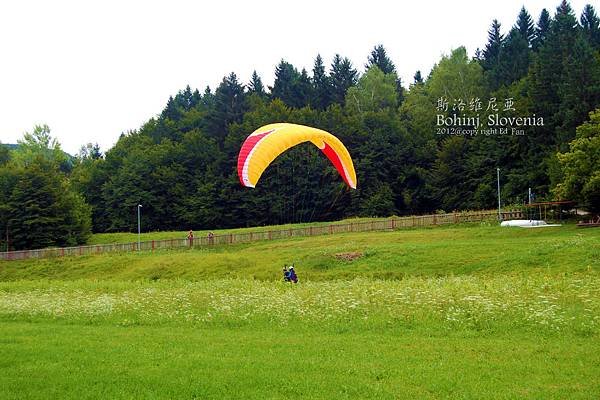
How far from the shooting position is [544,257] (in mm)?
29719

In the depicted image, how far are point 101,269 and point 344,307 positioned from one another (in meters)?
33.1

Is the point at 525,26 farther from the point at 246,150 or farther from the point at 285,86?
the point at 246,150

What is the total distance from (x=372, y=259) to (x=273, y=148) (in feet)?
29.2

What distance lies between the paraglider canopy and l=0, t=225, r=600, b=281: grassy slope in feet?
16.8

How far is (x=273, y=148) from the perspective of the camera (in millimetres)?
32031

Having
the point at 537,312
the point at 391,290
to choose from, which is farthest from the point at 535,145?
the point at 537,312

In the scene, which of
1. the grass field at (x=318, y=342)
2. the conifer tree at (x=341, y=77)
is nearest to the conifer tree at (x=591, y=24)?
the conifer tree at (x=341, y=77)

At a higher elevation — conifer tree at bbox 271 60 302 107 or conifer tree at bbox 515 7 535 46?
conifer tree at bbox 515 7 535 46

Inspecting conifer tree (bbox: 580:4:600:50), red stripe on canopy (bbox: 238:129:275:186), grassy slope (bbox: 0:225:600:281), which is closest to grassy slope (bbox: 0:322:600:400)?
grassy slope (bbox: 0:225:600:281)

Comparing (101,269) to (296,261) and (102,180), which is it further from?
(102,180)

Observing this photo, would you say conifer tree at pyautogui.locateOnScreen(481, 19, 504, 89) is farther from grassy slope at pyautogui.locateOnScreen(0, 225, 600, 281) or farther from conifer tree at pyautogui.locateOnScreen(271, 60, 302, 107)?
grassy slope at pyautogui.locateOnScreen(0, 225, 600, 281)

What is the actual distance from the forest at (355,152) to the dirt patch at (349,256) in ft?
67.0

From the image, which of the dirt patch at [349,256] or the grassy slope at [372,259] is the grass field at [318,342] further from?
the dirt patch at [349,256]

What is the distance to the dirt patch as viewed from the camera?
36.7 meters
